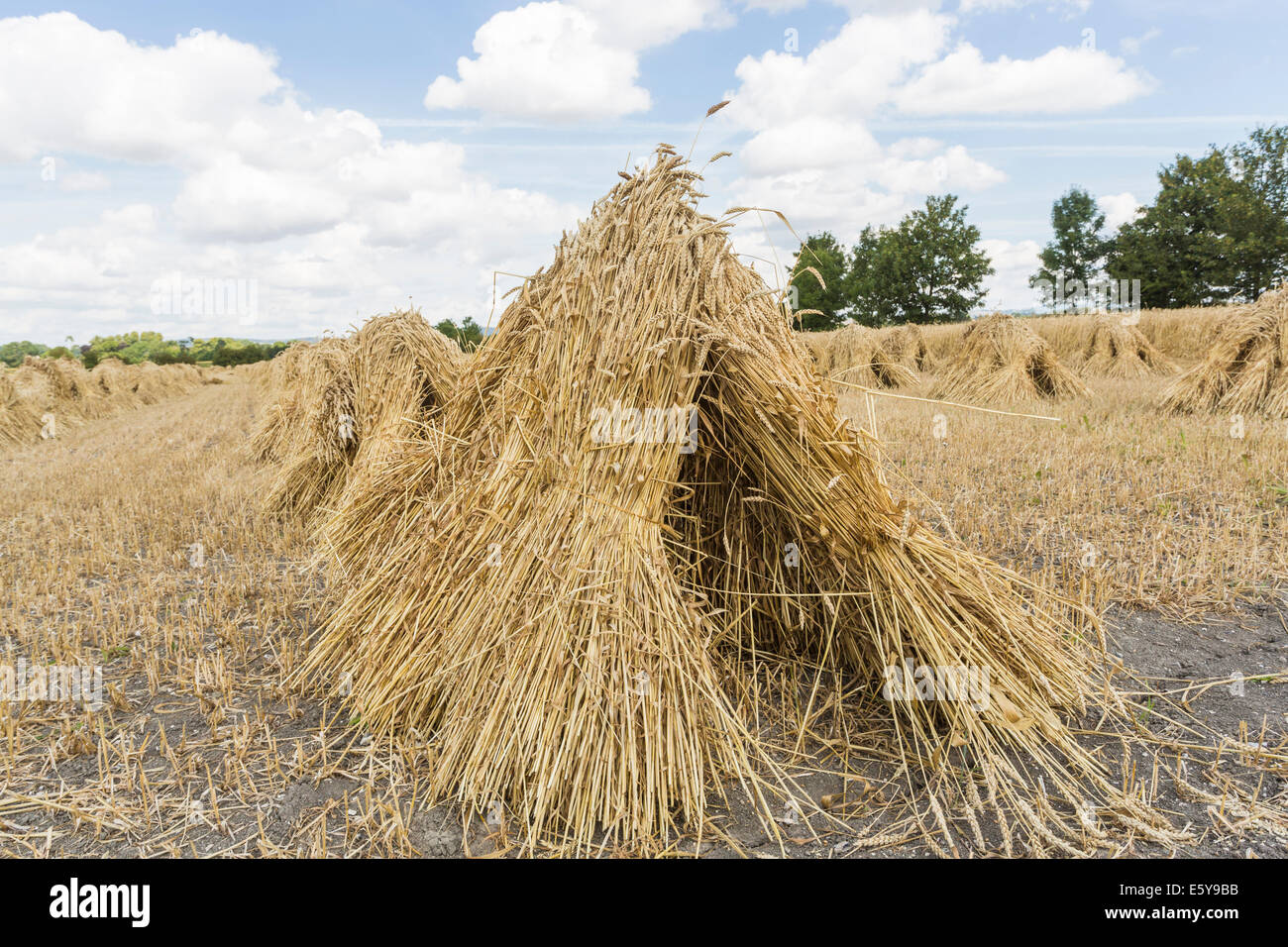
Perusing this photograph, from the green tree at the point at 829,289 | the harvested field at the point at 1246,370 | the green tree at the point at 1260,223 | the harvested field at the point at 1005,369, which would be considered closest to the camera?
the harvested field at the point at 1246,370

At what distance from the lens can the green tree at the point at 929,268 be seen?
37188mm

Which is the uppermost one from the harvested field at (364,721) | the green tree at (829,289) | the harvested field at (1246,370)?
the green tree at (829,289)

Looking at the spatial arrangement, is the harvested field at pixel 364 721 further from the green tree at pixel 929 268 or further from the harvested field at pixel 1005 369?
the green tree at pixel 929 268

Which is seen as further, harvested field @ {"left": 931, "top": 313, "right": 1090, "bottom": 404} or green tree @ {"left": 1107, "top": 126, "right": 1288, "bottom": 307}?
green tree @ {"left": 1107, "top": 126, "right": 1288, "bottom": 307}

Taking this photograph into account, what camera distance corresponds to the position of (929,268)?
123 feet

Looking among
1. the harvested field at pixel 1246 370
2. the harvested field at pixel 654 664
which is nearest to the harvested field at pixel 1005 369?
the harvested field at pixel 1246 370

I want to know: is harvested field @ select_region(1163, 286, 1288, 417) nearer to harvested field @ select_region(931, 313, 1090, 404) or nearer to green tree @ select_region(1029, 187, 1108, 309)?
harvested field @ select_region(931, 313, 1090, 404)

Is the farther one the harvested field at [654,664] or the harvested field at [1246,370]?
the harvested field at [1246,370]

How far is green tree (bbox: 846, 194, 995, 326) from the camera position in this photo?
122 feet

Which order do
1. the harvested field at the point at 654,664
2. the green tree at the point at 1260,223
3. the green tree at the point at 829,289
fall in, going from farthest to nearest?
the green tree at the point at 829,289, the green tree at the point at 1260,223, the harvested field at the point at 654,664

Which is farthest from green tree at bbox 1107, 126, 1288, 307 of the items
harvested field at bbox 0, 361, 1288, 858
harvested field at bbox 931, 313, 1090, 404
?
harvested field at bbox 0, 361, 1288, 858

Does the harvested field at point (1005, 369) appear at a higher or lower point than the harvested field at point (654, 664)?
higher

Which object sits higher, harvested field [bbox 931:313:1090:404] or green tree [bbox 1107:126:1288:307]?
green tree [bbox 1107:126:1288:307]

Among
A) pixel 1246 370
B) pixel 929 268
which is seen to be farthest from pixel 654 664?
pixel 929 268
